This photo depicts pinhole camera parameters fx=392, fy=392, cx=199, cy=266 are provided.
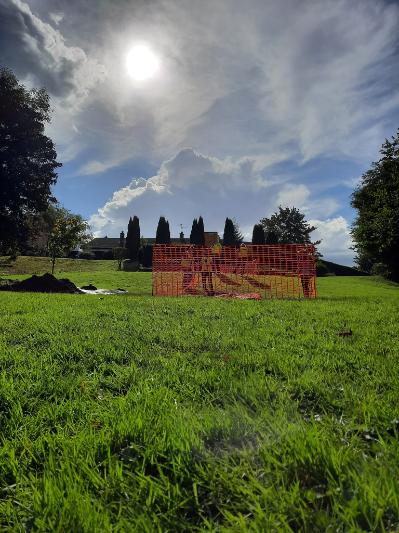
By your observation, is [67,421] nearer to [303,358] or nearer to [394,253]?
[303,358]

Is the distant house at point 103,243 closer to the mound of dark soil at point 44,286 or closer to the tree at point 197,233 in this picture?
the tree at point 197,233

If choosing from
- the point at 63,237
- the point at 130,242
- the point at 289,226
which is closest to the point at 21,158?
the point at 63,237

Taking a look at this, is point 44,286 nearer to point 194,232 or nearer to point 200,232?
point 194,232

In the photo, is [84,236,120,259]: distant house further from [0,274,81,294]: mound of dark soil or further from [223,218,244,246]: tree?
[0,274,81,294]: mound of dark soil

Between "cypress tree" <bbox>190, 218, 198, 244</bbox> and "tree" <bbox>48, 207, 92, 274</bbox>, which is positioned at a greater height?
"cypress tree" <bbox>190, 218, 198, 244</bbox>

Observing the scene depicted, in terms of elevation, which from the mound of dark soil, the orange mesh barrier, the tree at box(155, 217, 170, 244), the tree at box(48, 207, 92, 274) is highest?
the tree at box(155, 217, 170, 244)

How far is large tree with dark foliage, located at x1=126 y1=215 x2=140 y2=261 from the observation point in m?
63.0

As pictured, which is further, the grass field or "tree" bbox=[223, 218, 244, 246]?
"tree" bbox=[223, 218, 244, 246]

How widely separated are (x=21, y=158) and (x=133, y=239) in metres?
37.4

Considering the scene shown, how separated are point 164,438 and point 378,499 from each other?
1.12 metres

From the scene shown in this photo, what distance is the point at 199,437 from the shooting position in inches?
89.9

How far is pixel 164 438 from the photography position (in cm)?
224

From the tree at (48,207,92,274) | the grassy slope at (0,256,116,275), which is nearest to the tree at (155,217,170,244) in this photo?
the grassy slope at (0,256,116,275)

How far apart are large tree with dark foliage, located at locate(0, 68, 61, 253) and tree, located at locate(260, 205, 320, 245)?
213ft
